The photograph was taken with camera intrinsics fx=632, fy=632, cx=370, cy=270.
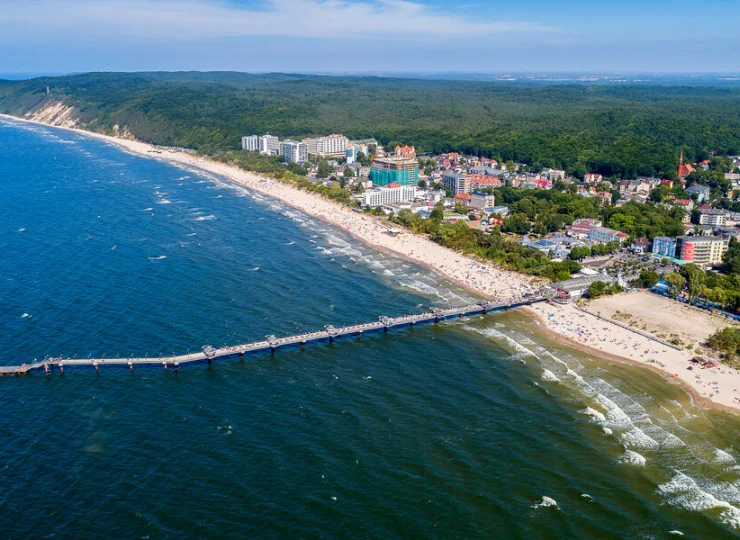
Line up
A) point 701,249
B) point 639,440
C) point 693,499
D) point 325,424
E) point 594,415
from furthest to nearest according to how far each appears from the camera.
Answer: point 701,249 < point 594,415 < point 325,424 < point 639,440 < point 693,499

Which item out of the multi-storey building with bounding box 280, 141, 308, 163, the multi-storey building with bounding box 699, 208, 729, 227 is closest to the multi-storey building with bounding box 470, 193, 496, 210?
the multi-storey building with bounding box 699, 208, 729, 227

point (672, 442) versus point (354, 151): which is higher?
point (354, 151)

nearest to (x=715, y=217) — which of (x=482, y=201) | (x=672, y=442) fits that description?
(x=482, y=201)

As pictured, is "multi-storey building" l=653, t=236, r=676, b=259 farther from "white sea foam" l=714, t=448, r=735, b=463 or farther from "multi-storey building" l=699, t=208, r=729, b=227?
"white sea foam" l=714, t=448, r=735, b=463

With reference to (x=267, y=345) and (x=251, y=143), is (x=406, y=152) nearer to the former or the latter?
(x=251, y=143)

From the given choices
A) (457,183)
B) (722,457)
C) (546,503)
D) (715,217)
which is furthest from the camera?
(457,183)

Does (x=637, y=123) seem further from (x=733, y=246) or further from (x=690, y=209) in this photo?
(x=733, y=246)

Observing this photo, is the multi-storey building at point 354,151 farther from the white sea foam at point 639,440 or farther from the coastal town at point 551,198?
the white sea foam at point 639,440

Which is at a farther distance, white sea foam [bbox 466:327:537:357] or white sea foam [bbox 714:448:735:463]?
white sea foam [bbox 466:327:537:357]
